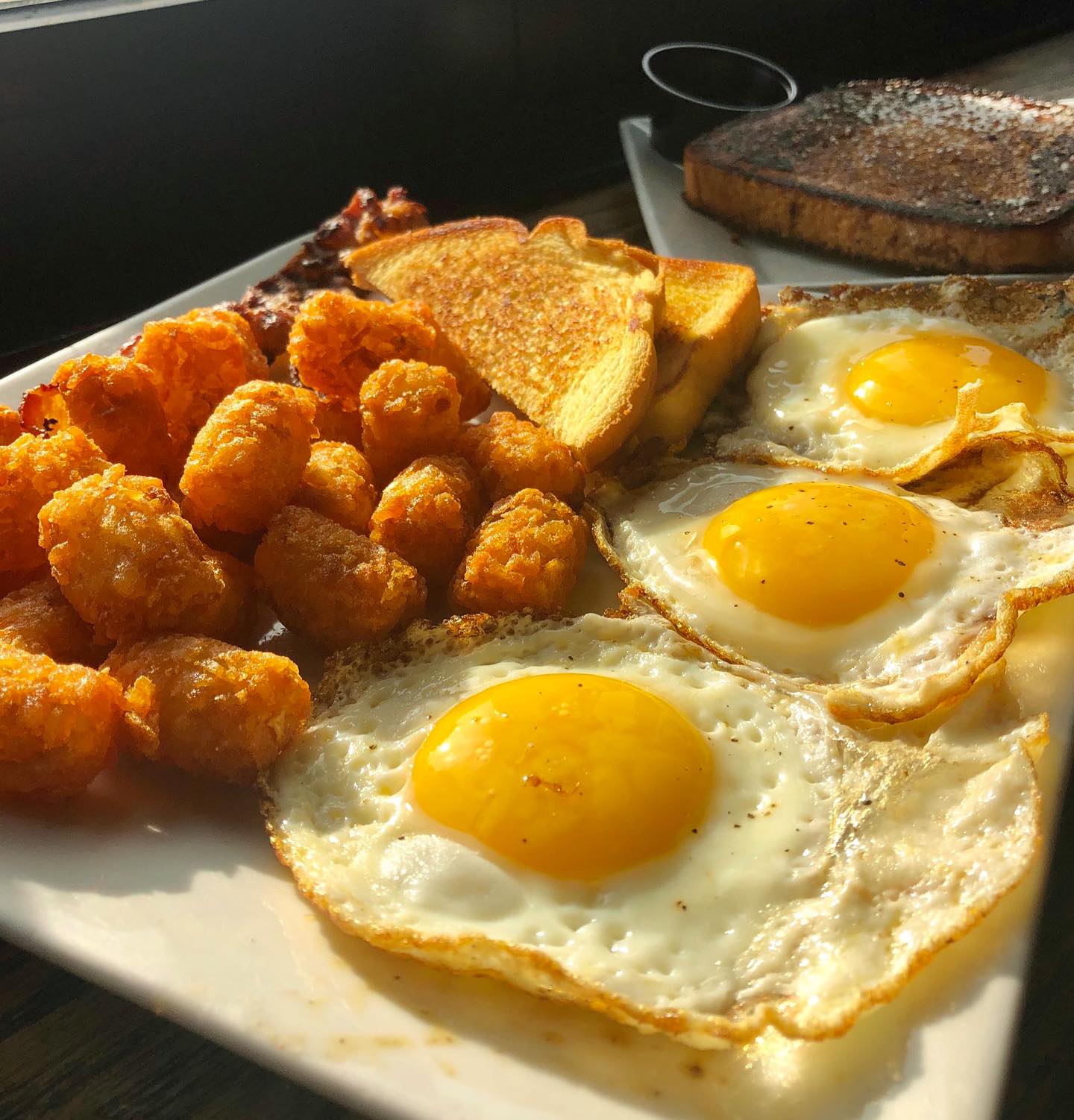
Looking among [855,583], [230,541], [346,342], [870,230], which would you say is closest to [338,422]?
[346,342]

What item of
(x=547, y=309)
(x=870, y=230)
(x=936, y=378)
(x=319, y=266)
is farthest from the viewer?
(x=870, y=230)

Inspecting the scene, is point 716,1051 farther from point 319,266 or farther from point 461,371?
point 319,266

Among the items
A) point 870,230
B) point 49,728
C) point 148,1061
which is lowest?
point 148,1061

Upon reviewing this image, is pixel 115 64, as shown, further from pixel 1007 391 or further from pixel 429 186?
pixel 1007 391

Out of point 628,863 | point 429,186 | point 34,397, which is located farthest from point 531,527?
point 429,186

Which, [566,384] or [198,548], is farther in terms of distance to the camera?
[566,384]
